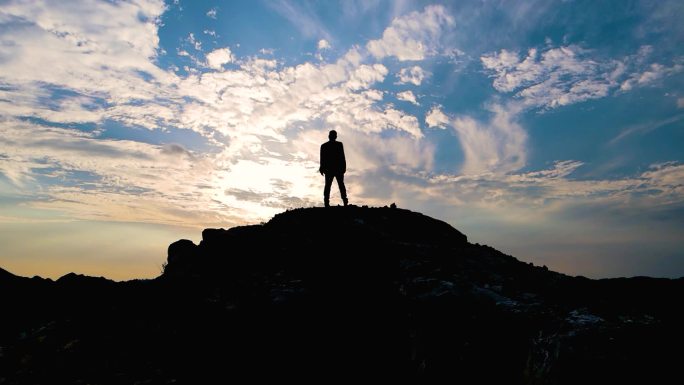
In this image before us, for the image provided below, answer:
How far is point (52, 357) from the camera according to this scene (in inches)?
348

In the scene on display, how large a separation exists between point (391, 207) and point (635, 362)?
13186 millimetres

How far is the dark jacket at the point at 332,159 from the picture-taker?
15.8m

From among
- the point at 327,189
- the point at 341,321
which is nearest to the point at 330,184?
the point at 327,189

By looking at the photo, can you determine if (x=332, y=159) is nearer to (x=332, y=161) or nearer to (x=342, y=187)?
(x=332, y=161)

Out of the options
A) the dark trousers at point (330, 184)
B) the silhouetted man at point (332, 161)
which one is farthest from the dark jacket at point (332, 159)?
the dark trousers at point (330, 184)

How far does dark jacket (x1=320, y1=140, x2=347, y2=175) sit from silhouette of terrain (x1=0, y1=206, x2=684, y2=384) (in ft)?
10.1

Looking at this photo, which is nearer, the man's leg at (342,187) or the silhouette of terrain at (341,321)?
the silhouette of terrain at (341,321)

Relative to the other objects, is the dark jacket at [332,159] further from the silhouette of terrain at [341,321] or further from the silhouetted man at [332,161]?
the silhouette of terrain at [341,321]

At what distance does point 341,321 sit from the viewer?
9695 mm

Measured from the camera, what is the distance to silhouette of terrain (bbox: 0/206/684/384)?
6.23 meters

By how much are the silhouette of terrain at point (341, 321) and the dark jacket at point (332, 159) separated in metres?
3.07

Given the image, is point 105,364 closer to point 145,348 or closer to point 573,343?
point 145,348

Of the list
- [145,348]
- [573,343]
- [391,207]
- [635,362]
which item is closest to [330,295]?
[145,348]

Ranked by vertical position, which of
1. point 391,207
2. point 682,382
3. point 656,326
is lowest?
point 682,382
